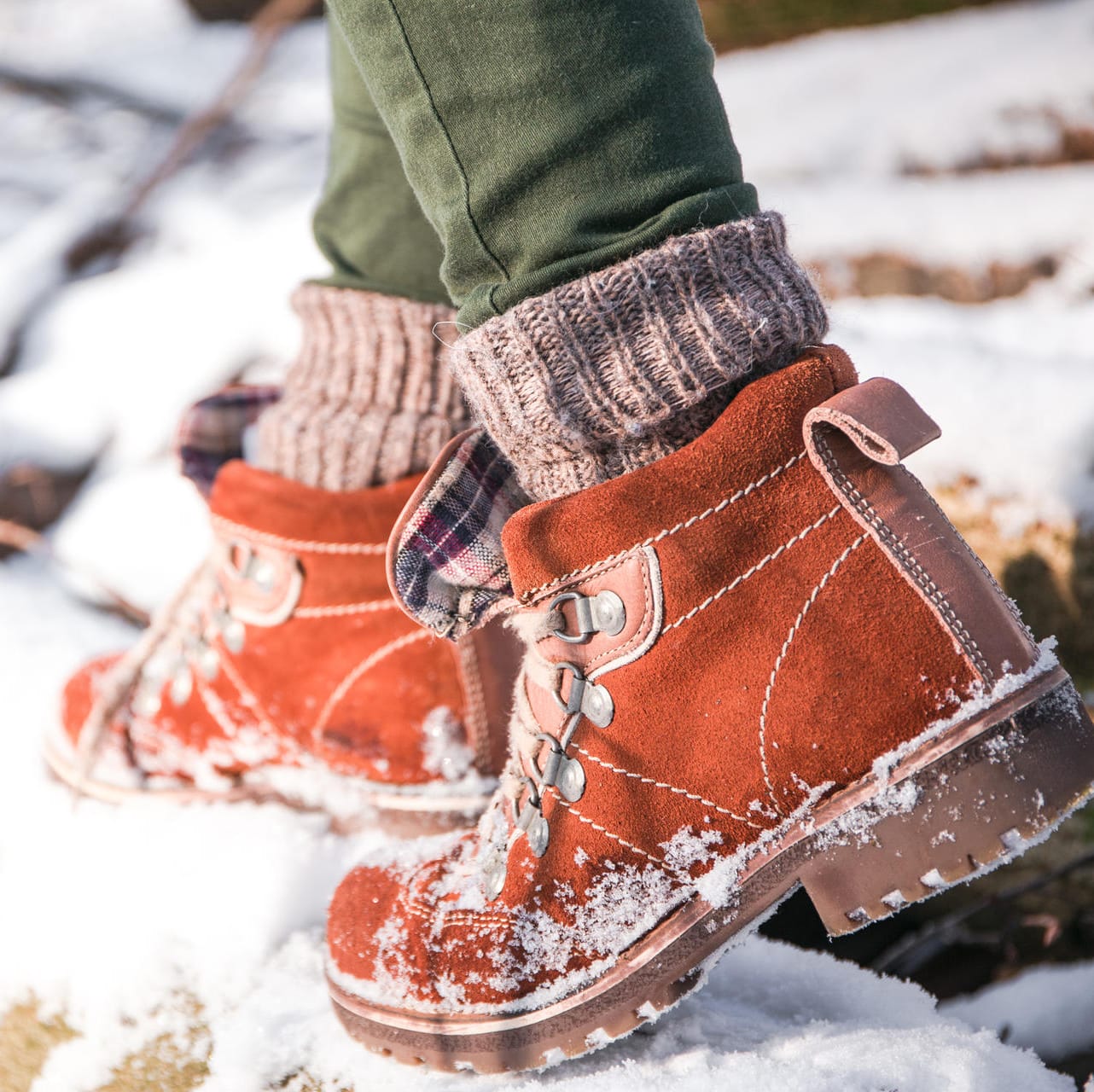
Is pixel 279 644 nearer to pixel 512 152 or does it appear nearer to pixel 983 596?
pixel 512 152

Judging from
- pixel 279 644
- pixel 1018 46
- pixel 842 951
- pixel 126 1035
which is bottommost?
pixel 842 951

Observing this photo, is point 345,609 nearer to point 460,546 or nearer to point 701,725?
point 460,546

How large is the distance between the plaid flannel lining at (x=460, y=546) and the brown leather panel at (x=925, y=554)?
0.88 ft

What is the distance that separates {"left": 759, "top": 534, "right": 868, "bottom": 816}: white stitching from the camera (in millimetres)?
697

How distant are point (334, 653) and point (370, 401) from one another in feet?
0.89

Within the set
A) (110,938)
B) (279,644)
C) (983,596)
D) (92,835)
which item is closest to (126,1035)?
(110,938)

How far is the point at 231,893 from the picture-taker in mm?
958

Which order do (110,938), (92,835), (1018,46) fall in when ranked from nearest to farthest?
1. (110,938)
2. (92,835)
3. (1018,46)

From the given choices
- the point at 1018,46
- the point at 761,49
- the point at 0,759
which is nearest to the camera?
the point at 0,759

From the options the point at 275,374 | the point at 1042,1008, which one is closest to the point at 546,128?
the point at 1042,1008

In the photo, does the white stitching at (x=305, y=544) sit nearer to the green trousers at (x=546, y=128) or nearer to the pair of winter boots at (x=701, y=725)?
the pair of winter boots at (x=701, y=725)

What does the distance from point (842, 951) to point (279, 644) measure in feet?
2.37

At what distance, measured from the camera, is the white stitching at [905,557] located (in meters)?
0.68

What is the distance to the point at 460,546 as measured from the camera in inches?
30.7
